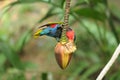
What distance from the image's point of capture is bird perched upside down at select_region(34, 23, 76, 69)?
87 centimetres

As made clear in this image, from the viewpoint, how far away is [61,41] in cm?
87

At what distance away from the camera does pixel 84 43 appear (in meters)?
2.16

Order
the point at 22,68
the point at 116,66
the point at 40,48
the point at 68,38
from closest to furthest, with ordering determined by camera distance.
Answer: the point at 68,38, the point at 22,68, the point at 116,66, the point at 40,48

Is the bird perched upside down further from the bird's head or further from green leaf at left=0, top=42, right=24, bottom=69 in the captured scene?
green leaf at left=0, top=42, right=24, bottom=69

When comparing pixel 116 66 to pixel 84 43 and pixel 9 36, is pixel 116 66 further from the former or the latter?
pixel 9 36

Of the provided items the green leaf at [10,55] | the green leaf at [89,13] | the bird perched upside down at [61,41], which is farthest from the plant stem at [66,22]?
the green leaf at [10,55]

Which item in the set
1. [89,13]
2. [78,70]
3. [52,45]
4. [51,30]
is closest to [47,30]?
[51,30]

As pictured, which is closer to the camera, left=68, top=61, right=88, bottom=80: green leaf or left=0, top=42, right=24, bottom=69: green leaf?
left=0, top=42, right=24, bottom=69: green leaf

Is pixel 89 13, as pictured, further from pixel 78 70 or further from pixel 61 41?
pixel 61 41

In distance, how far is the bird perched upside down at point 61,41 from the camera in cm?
87

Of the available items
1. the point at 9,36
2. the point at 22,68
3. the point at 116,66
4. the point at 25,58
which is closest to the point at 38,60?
the point at 25,58

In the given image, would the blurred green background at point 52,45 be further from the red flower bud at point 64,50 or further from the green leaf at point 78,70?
the red flower bud at point 64,50

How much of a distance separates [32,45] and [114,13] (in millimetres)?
513

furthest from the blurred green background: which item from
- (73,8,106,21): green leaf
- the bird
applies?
the bird
